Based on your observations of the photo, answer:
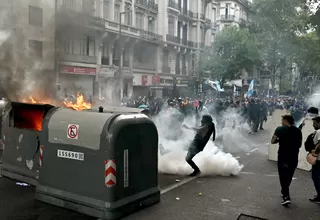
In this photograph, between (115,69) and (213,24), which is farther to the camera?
(213,24)

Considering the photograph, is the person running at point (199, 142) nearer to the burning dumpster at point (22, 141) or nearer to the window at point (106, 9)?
the burning dumpster at point (22, 141)

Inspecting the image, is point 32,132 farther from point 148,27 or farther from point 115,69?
point 148,27

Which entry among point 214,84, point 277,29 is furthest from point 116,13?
point 277,29

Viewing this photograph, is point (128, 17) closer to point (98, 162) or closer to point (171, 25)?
point (171, 25)

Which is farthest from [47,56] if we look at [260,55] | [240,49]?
[260,55]

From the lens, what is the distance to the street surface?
4.88 metres

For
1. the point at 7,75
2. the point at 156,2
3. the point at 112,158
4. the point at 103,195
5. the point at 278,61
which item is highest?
the point at 156,2

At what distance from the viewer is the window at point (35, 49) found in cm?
887

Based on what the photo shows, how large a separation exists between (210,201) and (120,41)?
63.8ft

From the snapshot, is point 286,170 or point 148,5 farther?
point 148,5

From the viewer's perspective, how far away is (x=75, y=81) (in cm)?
1603

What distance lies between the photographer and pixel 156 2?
31141mm

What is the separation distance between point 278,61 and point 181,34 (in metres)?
13.0

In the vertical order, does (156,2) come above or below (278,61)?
above
